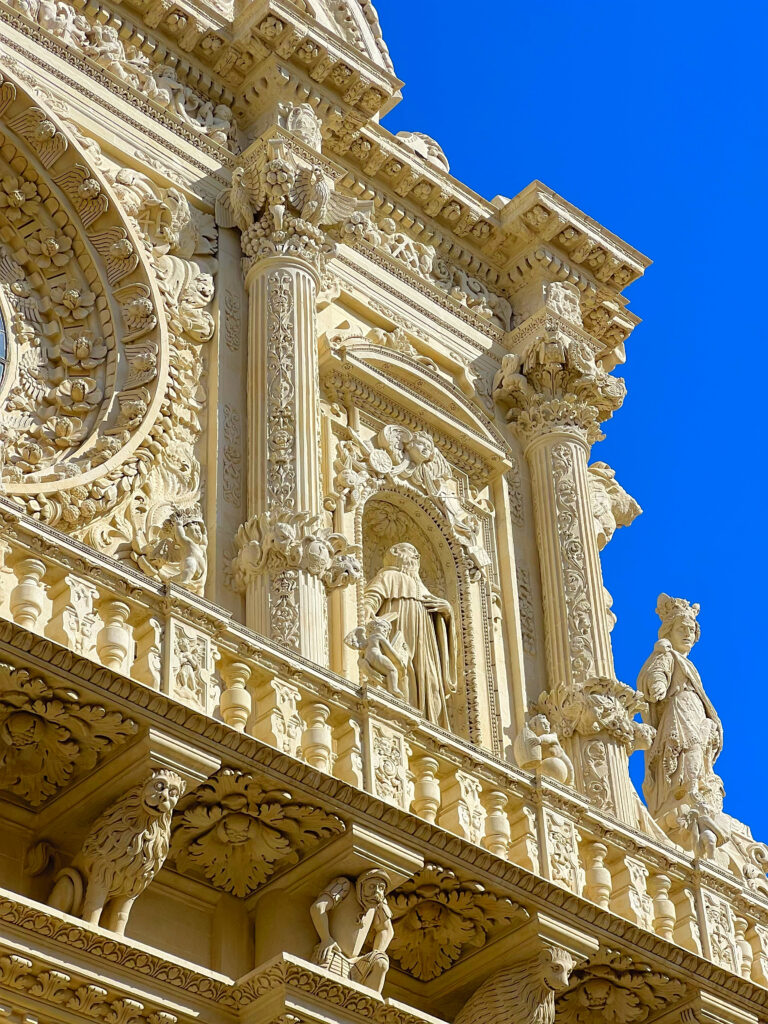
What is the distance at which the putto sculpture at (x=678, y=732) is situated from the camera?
1639cm

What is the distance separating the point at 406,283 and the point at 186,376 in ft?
10.7

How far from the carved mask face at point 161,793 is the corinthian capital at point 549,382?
8260 millimetres

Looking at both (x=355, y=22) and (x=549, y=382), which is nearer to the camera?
(x=549, y=382)

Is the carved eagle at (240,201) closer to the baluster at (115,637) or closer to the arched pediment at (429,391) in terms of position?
the arched pediment at (429,391)

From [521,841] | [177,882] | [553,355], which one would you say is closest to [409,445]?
[553,355]

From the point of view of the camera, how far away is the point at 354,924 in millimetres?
11516

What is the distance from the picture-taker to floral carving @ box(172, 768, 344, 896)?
37.3ft

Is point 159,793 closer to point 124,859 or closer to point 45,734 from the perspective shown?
point 124,859

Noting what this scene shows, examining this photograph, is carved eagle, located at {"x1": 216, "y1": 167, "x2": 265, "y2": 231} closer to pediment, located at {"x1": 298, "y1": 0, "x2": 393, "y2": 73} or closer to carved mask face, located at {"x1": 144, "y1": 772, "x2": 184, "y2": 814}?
pediment, located at {"x1": 298, "y1": 0, "x2": 393, "y2": 73}

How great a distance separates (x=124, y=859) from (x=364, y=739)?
6.69 ft

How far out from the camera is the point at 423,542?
17.4 meters

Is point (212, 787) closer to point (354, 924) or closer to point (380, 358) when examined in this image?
point (354, 924)

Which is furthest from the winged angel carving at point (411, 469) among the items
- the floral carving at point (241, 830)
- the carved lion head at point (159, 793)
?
the carved lion head at point (159, 793)

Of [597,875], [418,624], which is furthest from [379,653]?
[597,875]
